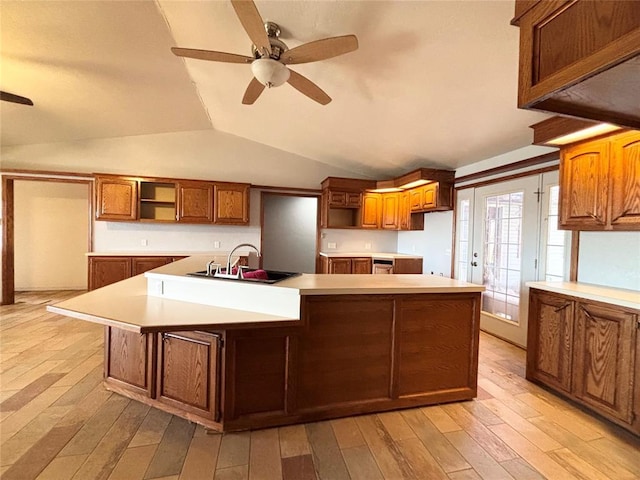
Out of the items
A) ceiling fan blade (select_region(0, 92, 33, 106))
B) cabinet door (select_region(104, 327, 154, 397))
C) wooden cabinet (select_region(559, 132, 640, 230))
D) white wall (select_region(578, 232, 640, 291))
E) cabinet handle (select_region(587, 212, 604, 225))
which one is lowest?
cabinet door (select_region(104, 327, 154, 397))

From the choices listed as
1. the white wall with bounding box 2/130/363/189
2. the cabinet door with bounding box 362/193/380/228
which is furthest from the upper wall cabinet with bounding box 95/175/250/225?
the cabinet door with bounding box 362/193/380/228

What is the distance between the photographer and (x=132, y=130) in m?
4.90

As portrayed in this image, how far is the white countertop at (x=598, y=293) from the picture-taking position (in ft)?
6.57

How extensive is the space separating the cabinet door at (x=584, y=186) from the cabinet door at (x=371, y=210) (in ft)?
10.5

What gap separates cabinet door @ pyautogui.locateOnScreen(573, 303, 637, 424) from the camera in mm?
1979

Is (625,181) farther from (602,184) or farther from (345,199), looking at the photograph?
(345,199)

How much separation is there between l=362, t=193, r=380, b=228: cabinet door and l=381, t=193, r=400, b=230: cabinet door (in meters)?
0.11

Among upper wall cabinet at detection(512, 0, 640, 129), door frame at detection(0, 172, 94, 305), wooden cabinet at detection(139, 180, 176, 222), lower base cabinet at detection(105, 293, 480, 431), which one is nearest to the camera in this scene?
upper wall cabinet at detection(512, 0, 640, 129)

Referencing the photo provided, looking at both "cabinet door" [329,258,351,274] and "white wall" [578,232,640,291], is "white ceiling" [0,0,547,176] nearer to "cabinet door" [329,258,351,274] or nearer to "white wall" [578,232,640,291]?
"white wall" [578,232,640,291]

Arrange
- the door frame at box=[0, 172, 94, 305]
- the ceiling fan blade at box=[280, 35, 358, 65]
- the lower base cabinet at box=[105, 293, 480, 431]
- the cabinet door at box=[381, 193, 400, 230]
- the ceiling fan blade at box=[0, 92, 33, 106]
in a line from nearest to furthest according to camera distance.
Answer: the ceiling fan blade at box=[280, 35, 358, 65] < the lower base cabinet at box=[105, 293, 480, 431] < the ceiling fan blade at box=[0, 92, 33, 106] < the door frame at box=[0, 172, 94, 305] < the cabinet door at box=[381, 193, 400, 230]

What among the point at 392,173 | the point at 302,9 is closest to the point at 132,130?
the point at 302,9

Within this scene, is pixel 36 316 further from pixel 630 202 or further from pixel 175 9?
pixel 630 202

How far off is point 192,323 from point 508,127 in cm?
327

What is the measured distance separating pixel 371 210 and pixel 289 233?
2.14 m
